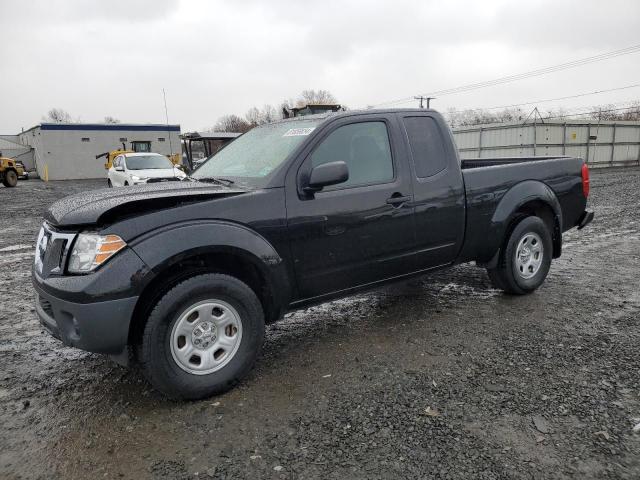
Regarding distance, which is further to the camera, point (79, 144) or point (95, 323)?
point (79, 144)

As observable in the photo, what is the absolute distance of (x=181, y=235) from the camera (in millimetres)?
2908

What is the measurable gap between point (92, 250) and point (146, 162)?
15708 millimetres

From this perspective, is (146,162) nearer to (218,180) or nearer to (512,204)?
(218,180)

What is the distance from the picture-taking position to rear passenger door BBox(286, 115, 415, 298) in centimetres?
341

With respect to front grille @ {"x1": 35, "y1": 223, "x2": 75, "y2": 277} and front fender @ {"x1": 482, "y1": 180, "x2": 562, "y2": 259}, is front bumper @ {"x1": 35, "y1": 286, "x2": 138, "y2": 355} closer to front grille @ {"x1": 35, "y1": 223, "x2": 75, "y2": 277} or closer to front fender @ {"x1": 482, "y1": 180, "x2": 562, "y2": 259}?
front grille @ {"x1": 35, "y1": 223, "x2": 75, "y2": 277}

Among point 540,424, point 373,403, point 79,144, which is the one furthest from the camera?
point 79,144

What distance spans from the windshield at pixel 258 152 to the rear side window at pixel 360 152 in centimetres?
19

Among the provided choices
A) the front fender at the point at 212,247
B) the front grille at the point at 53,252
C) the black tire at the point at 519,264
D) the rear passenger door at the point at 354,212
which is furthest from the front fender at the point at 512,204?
the front grille at the point at 53,252

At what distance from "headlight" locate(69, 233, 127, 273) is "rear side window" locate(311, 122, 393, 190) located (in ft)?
4.93

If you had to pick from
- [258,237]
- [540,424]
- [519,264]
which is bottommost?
[540,424]

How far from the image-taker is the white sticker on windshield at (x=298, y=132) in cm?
363

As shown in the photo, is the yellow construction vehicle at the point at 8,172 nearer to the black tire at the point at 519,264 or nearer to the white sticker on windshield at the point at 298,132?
the white sticker on windshield at the point at 298,132

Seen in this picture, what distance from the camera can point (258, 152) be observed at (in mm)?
3904

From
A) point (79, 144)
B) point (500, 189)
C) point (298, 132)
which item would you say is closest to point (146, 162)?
point (298, 132)
